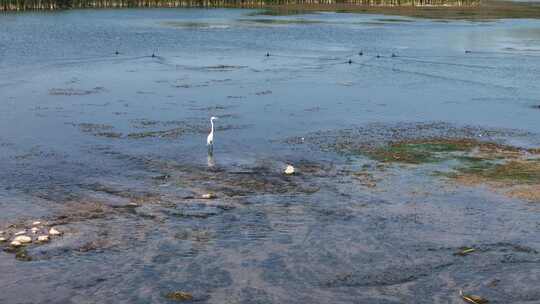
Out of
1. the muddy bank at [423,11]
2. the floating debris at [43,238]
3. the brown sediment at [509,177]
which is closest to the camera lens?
the floating debris at [43,238]

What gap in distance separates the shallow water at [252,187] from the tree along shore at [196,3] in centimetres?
5274

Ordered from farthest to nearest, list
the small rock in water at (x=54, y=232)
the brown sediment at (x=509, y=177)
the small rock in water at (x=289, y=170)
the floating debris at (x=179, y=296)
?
the small rock in water at (x=289, y=170)
the brown sediment at (x=509, y=177)
the small rock in water at (x=54, y=232)
the floating debris at (x=179, y=296)

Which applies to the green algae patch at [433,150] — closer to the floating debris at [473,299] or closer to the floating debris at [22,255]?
the floating debris at [473,299]

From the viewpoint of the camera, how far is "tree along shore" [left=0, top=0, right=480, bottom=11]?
97.0 m

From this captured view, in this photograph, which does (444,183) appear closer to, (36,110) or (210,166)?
(210,166)

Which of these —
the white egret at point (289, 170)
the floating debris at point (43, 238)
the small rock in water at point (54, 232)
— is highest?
the white egret at point (289, 170)

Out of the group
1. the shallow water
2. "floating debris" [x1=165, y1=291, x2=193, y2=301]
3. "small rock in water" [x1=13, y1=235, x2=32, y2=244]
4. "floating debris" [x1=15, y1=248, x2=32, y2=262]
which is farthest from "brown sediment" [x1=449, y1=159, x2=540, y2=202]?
"floating debris" [x1=15, y1=248, x2=32, y2=262]

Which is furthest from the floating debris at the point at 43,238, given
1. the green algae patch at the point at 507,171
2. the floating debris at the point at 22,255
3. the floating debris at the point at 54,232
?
the green algae patch at the point at 507,171

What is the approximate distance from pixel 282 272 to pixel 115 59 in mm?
37277

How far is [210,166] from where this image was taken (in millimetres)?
22594

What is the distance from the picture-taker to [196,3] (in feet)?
361

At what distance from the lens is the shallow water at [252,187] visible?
47.3ft

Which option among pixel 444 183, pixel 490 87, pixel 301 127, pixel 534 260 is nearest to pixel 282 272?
pixel 534 260

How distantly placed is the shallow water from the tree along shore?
52.7 metres
